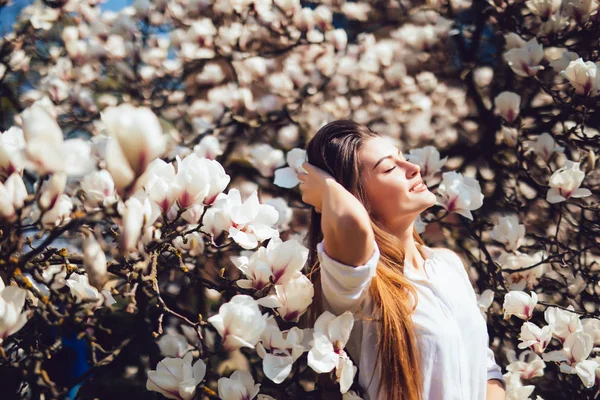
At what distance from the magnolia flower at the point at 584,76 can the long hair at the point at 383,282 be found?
522 millimetres

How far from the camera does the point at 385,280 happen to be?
0.83 m

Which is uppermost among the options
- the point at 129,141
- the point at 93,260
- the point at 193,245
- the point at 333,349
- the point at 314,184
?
the point at 129,141

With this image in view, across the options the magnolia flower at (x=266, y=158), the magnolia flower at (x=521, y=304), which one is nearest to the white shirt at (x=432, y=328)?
the magnolia flower at (x=521, y=304)

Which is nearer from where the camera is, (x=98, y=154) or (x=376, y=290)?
(x=376, y=290)

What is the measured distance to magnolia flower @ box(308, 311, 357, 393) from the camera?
727 mm

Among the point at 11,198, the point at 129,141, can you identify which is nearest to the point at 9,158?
the point at 11,198

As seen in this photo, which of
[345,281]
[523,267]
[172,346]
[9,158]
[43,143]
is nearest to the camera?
[43,143]

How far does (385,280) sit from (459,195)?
0.37 m

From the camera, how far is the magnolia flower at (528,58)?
1346 millimetres

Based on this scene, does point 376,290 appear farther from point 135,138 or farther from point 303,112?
point 303,112

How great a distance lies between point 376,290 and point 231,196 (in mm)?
253

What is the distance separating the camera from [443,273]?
963 millimetres

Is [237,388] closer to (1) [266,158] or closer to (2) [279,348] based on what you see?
(2) [279,348]

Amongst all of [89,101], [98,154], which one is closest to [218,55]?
[89,101]
